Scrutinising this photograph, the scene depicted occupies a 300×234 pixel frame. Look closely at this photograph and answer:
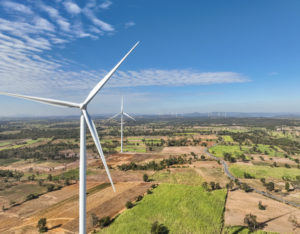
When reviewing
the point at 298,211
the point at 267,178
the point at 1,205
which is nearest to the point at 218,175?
the point at 267,178

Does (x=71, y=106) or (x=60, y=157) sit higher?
(x=71, y=106)

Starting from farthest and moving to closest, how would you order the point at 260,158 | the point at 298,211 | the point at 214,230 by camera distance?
the point at 260,158 → the point at 298,211 → the point at 214,230

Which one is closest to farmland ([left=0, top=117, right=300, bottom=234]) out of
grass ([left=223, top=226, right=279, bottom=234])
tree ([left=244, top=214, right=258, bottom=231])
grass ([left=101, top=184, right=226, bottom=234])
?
grass ([left=101, top=184, right=226, bottom=234])

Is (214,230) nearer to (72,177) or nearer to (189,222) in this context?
(189,222)

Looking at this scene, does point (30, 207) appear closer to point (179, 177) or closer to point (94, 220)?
point (94, 220)

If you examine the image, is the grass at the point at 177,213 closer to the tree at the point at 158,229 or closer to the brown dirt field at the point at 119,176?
the tree at the point at 158,229

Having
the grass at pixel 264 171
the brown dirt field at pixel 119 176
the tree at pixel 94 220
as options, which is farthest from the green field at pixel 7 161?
the grass at pixel 264 171
